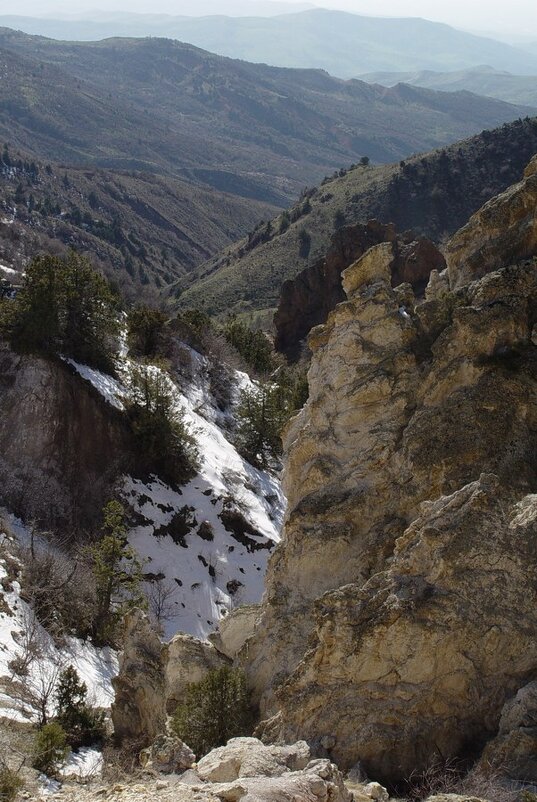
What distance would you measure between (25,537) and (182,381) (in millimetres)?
16924

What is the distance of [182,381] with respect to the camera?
46969 millimetres

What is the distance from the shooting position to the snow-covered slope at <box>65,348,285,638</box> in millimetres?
33719

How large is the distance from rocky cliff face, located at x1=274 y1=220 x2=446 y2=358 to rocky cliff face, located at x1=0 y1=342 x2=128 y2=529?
141ft

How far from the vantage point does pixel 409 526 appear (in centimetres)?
1403

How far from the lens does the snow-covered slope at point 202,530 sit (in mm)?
33719

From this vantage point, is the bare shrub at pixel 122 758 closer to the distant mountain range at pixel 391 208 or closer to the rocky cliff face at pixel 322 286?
the rocky cliff face at pixel 322 286

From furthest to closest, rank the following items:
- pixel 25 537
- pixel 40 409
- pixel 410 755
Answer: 1. pixel 40 409
2. pixel 25 537
3. pixel 410 755

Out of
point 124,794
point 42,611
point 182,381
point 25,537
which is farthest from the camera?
point 182,381

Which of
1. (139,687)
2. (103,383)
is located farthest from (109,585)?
(103,383)

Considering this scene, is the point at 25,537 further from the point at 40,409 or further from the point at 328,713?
the point at 328,713

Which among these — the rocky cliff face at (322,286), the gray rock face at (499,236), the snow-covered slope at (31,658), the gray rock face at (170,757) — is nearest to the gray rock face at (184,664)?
the snow-covered slope at (31,658)

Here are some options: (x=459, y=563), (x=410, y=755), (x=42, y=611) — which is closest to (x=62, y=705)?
(x=42, y=611)

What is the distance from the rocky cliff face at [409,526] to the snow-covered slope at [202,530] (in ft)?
50.0

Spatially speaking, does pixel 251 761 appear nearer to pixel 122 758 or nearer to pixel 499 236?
pixel 122 758
